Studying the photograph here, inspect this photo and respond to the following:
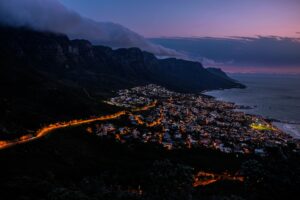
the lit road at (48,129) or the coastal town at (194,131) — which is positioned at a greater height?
the lit road at (48,129)

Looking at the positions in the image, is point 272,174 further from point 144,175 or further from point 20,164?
point 20,164

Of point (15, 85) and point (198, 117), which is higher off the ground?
point (15, 85)

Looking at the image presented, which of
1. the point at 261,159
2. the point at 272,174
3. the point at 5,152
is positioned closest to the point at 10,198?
the point at 5,152

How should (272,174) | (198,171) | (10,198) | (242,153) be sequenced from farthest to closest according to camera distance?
(242,153) < (198,171) < (272,174) < (10,198)

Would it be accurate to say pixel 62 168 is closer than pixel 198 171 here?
Yes

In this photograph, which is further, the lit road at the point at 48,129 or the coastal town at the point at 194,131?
the coastal town at the point at 194,131

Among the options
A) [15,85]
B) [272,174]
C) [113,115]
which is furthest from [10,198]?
[15,85]

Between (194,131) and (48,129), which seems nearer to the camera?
(48,129)

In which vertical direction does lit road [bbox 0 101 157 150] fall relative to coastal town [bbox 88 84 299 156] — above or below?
above

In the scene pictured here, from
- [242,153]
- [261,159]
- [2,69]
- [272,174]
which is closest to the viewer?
[272,174]

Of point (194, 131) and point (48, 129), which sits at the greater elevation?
point (48, 129)

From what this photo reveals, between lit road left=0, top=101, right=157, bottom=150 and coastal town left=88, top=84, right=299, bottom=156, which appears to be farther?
coastal town left=88, top=84, right=299, bottom=156
